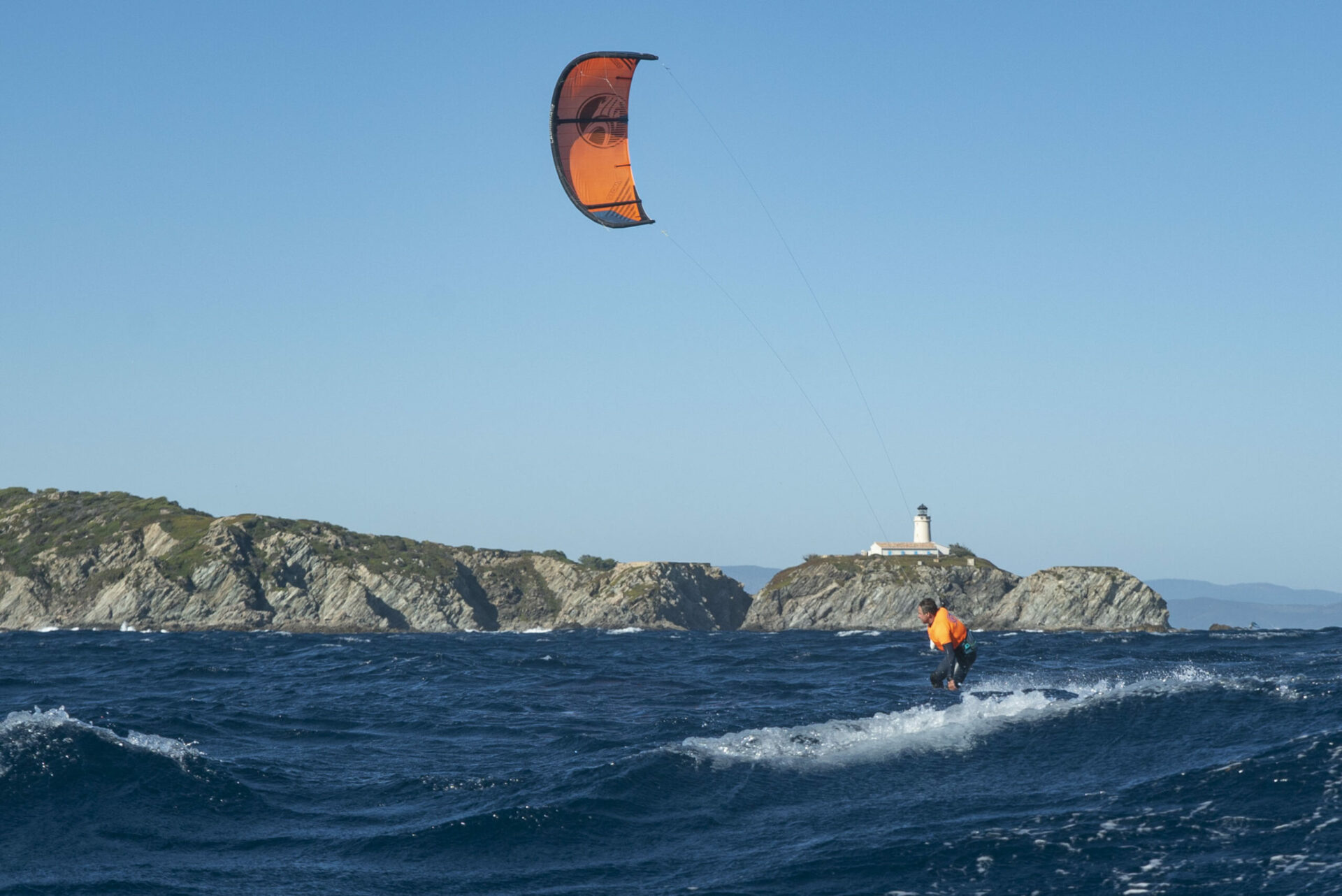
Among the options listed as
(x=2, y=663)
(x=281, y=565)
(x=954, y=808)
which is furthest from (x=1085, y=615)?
(x=954, y=808)

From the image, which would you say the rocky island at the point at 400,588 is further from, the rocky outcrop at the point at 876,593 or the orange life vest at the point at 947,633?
the orange life vest at the point at 947,633

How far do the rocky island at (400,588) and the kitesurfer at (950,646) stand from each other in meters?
96.9

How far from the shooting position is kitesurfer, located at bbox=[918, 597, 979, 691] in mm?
16469

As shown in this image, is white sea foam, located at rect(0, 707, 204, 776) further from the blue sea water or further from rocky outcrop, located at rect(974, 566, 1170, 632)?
rocky outcrop, located at rect(974, 566, 1170, 632)

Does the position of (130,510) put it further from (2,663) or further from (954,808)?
(954,808)

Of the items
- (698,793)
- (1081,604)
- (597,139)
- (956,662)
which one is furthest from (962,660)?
(1081,604)

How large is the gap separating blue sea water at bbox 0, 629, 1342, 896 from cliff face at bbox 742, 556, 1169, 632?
8892cm

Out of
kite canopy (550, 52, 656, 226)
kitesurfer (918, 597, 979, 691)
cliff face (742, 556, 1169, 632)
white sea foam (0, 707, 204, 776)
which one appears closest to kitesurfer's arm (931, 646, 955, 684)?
kitesurfer (918, 597, 979, 691)

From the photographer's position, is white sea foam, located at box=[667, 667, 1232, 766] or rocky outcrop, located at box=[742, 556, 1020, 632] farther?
rocky outcrop, located at box=[742, 556, 1020, 632]

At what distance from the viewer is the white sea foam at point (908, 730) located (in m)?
16.5

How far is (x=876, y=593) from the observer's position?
116 meters

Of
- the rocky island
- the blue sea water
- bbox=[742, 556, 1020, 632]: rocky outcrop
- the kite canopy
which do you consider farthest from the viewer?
bbox=[742, 556, 1020, 632]: rocky outcrop

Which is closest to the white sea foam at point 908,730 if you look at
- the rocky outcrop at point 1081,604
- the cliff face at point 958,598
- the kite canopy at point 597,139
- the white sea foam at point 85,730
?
the white sea foam at point 85,730

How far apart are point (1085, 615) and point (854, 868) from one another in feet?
348
